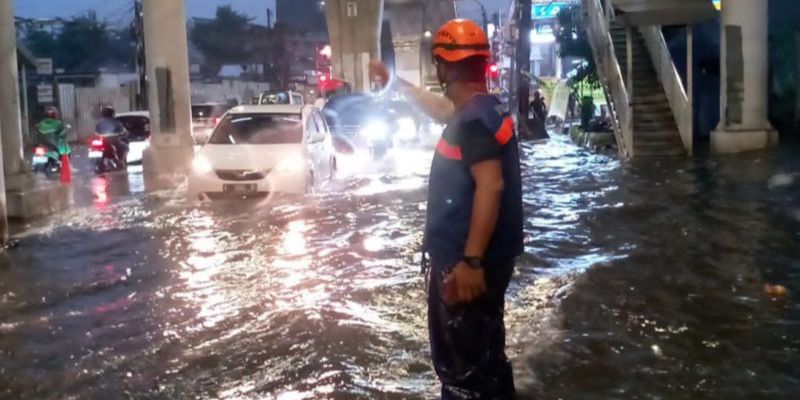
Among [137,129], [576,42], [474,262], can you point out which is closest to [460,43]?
[474,262]

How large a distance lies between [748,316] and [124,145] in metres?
17.1

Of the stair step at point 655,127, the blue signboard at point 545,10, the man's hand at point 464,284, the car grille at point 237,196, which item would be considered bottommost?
the car grille at point 237,196

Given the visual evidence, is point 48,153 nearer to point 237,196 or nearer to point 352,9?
point 237,196

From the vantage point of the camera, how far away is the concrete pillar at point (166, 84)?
67.3 ft

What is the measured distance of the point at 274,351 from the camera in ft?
20.8

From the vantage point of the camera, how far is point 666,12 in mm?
19281

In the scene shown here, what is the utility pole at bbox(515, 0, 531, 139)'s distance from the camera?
28766mm

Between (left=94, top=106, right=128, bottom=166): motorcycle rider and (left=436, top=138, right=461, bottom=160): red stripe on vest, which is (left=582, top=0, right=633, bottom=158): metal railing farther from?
(left=436, top=138, right=461, bottom=160): red stripe on vest

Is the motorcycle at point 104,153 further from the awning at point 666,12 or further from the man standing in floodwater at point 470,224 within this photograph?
the man standing in floodwater at point 470,224

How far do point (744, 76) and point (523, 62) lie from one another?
37.8 feet

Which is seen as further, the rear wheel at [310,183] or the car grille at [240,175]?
the rear wheel at [310,183]

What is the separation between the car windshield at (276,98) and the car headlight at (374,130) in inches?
302

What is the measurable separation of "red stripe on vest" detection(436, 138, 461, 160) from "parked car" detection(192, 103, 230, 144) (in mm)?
22691

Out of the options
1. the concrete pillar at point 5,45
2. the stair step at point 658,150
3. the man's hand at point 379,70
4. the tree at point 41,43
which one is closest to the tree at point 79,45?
the tree at point 41,43
